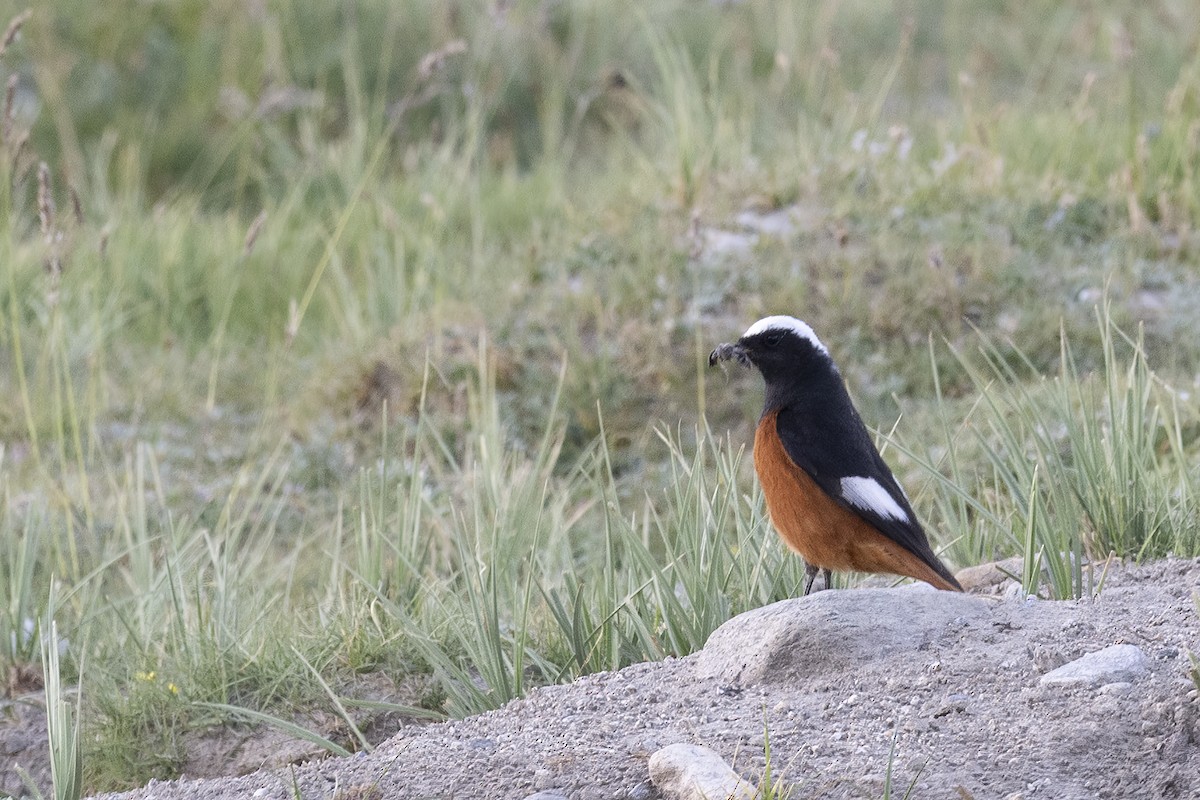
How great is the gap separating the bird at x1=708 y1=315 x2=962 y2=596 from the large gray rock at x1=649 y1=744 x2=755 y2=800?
1098 mm

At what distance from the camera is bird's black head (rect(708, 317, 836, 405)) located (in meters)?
3.80

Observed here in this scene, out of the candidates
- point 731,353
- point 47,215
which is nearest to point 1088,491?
point 731,353

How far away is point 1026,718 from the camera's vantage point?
8.42 feet

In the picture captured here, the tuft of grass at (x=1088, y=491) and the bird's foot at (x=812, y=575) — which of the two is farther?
the bird's foot at (x=812, y=575)

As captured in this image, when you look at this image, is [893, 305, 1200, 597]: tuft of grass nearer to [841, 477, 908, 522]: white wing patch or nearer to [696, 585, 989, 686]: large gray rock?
[841, 477, 908, 522]: white wing patch

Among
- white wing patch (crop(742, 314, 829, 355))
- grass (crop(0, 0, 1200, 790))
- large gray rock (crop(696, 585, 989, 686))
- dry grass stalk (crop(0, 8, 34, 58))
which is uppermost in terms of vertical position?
dry grass stalk (crop(0, 8, 34, 58))

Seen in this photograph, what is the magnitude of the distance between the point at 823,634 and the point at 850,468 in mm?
720

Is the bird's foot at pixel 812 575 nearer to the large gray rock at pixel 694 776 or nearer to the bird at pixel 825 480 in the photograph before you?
the bird at pixel 825 480

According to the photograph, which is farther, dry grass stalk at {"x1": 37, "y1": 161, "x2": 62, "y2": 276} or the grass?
dry grass stalk at {"x1": 37, "y1": 161, "x2": 62, "y2": 276}

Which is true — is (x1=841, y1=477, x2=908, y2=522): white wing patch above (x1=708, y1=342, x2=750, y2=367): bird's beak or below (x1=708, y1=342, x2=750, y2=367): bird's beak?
below

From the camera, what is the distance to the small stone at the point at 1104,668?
2.63m

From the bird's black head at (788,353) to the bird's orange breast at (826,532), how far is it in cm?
27

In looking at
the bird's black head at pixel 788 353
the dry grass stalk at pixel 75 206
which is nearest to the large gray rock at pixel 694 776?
the bird's black head at pixel 788 353

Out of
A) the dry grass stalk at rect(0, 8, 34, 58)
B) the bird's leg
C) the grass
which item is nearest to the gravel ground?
the grass
